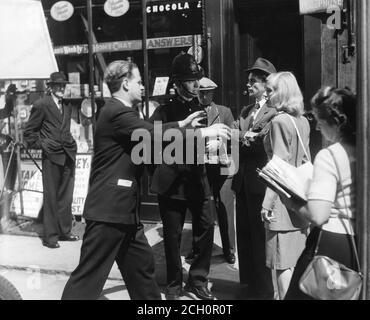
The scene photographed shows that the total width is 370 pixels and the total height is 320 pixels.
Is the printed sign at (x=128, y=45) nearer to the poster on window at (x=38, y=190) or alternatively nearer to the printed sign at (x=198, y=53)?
the printed sign at (x=198, y=53)

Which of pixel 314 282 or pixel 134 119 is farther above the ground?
pixel 134 119

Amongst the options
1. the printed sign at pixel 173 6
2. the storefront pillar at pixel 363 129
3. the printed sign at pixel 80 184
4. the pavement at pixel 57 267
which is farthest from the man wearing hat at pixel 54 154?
the storefront pillar at pixel 363 129

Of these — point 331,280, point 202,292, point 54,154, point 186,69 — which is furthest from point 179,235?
point 54,154

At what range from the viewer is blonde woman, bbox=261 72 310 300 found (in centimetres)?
377

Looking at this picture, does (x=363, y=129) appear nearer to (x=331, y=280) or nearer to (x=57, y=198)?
(x=331, y=280)

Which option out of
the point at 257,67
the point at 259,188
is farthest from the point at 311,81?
the point at 259,188

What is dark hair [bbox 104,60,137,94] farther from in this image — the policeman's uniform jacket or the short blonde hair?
the short blonde hair

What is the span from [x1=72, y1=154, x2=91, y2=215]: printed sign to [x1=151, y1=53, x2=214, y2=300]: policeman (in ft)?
8.86

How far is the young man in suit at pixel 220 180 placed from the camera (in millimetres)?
4998

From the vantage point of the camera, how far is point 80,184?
7234 millimetres

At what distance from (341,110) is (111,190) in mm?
1677

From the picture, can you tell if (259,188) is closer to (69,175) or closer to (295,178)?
(295,178)
